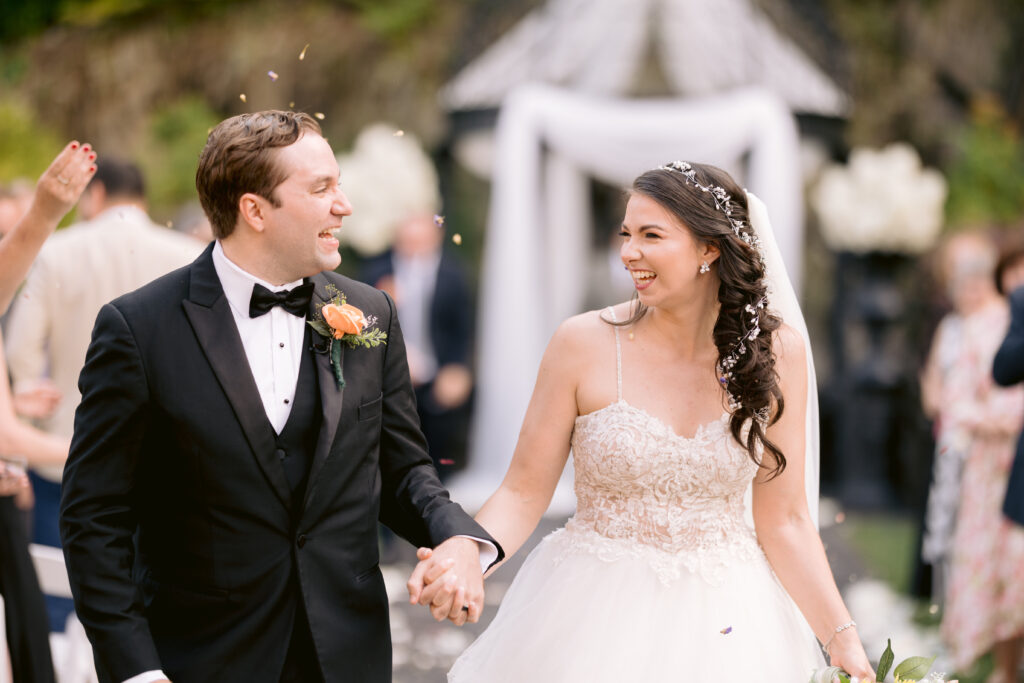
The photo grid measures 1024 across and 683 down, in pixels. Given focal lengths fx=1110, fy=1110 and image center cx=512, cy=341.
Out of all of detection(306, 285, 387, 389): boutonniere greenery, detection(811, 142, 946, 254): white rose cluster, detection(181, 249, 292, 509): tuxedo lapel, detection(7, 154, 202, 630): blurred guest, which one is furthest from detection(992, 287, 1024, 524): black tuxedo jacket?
detection(811, 142, 946, 254): white rose cluster

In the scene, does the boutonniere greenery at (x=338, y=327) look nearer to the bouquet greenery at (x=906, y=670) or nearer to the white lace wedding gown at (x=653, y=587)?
the white lace wedding gown at (x=653, y=587)

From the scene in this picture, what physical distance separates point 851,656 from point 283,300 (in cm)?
162

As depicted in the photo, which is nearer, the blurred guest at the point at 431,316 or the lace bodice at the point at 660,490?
the lace bodice at the point at 660,490

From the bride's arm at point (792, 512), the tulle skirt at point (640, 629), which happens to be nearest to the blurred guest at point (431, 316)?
the tulle skirt at point (640, 629)

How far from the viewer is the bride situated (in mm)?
2834

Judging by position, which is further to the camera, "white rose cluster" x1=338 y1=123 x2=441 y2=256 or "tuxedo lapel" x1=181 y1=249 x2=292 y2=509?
"white rose cluster" x1=338 y1=123 x2=441 y2=256

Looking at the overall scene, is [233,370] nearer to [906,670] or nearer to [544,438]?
[544,438]

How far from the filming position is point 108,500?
7.16 feet

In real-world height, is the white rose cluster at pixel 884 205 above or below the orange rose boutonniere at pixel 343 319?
above

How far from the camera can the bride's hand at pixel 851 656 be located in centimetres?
272

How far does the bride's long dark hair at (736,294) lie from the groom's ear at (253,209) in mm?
1039

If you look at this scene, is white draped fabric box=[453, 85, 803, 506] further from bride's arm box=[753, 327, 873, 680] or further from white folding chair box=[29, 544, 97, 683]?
Result: bride's arm box=[753, 327, 873, 680]

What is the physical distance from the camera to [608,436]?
286 centimetres

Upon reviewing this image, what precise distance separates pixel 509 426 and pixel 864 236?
3.58m
